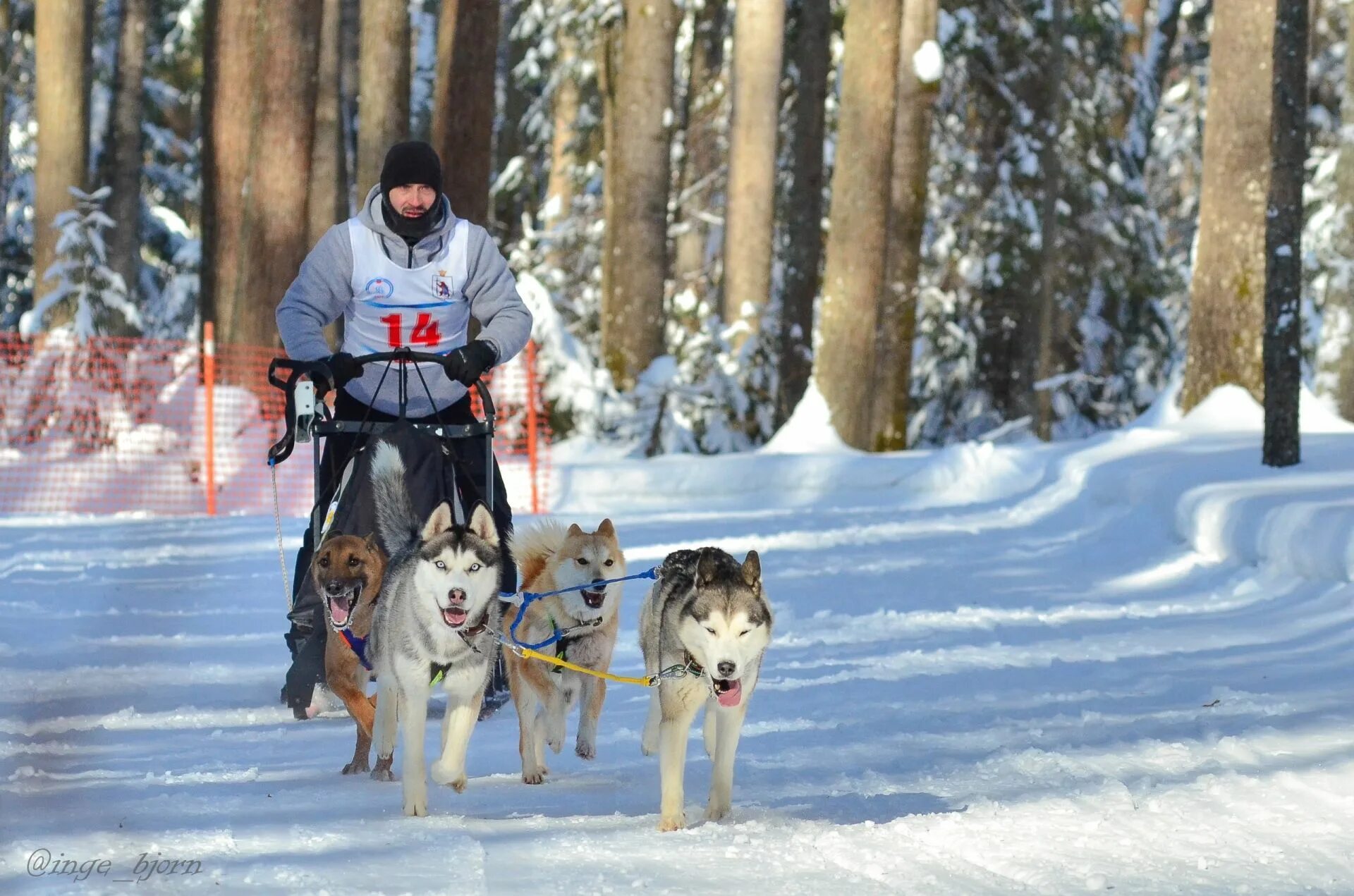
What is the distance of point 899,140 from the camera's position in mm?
23359

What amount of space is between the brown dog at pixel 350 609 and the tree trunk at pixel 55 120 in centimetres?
1981

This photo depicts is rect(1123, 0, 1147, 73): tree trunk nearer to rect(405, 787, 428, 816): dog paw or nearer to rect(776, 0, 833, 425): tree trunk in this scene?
rect(776, 0, 833, 425): tree trunk

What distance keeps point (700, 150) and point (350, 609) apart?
26044 mm

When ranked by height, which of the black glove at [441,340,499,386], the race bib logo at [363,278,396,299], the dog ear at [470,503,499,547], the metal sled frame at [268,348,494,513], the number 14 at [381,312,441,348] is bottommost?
the dog ear at [470,503,499,547]

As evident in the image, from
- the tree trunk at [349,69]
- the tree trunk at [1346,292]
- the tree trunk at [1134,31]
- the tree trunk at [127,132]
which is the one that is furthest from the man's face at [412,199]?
the tree trunk at [1134,31]

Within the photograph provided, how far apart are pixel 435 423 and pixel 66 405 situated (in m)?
16.0

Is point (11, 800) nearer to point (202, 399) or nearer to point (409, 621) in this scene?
point (409, 621)

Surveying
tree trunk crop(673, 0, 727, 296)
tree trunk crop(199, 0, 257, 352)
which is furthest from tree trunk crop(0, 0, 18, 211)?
tree trunk crop(673, 0, 727, 296)

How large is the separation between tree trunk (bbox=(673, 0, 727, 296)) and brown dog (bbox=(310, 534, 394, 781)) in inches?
932

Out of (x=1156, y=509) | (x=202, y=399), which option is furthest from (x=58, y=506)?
(x=1156, y=509)

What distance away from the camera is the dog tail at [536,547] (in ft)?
22.4

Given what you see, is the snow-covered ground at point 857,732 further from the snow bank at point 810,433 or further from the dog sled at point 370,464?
the snow bank at point 810,433

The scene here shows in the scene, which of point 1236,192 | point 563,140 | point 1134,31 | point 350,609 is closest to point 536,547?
point 350,609

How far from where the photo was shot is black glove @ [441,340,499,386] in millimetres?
6277
